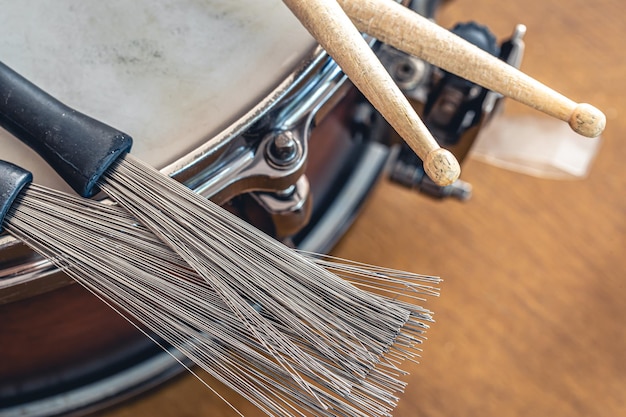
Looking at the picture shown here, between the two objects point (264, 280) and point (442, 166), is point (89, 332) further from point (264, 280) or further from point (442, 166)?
point (442, 166)

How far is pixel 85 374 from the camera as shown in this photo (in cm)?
57

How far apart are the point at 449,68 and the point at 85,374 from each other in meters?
0.37

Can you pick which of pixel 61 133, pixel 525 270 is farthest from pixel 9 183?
pixel 525 270

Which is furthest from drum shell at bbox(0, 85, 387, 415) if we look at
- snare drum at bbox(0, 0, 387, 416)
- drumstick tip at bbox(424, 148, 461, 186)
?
drumstick tip at bbox(424, 148, 461, 186)

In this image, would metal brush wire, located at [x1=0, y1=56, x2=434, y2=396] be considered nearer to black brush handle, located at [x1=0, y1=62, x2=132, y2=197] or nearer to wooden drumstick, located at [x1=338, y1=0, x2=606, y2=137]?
black brush handle, located at [x1=0, y1=62, x2=132, y2=197]

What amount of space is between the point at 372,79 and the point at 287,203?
126mm

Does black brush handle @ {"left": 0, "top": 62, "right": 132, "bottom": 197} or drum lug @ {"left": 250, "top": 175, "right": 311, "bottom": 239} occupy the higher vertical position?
drum lug @ {"left": 250, "top": 175, "right": 311, "bottom": 239}

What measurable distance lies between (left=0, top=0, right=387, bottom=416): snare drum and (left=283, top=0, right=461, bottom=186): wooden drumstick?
0.05 m

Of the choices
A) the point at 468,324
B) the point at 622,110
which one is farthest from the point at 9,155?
the point at 622,110

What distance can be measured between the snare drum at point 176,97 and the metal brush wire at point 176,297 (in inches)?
0.7

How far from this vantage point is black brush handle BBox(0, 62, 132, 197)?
14.8 inches

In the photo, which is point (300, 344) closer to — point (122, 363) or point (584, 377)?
point (122, 363)

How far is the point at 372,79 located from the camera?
1.16 ft

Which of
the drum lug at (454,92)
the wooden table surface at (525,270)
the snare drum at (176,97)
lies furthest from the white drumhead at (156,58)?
the wooden table surface at (525,270)
